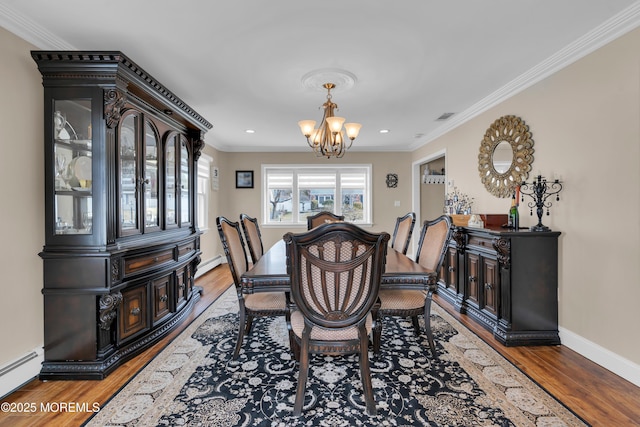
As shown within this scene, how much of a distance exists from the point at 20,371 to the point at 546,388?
10.9ft

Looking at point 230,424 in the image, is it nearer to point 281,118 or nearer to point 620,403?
point 620,403

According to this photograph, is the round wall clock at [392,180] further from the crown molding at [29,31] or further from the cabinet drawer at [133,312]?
the crown molding at [29,31]

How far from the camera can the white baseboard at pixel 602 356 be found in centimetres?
201

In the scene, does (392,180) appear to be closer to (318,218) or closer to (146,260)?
(318,218)

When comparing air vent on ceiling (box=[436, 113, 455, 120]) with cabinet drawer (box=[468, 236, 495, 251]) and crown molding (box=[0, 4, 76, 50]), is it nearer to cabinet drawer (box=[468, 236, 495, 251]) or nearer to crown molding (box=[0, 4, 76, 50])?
cabinet drawer (box=[468, 236, 495, 251])

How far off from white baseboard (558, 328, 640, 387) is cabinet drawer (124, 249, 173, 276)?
349cm

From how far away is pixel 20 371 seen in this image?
1.94m

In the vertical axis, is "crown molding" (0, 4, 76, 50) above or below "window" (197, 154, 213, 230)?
above

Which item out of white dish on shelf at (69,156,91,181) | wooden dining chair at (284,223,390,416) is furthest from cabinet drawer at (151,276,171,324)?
wooden dining chair at (284,223,390,416)

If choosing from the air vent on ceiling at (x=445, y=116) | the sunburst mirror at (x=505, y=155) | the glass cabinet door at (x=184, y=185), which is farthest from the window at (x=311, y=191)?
the sunburst mirror at (x=505, y=155)

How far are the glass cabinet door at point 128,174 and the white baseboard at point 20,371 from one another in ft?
3.07

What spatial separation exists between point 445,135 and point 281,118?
2540 millimetres

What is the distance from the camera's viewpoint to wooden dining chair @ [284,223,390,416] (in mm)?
1604

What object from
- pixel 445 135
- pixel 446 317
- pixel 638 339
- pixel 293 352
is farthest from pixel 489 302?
pixel 445 135
